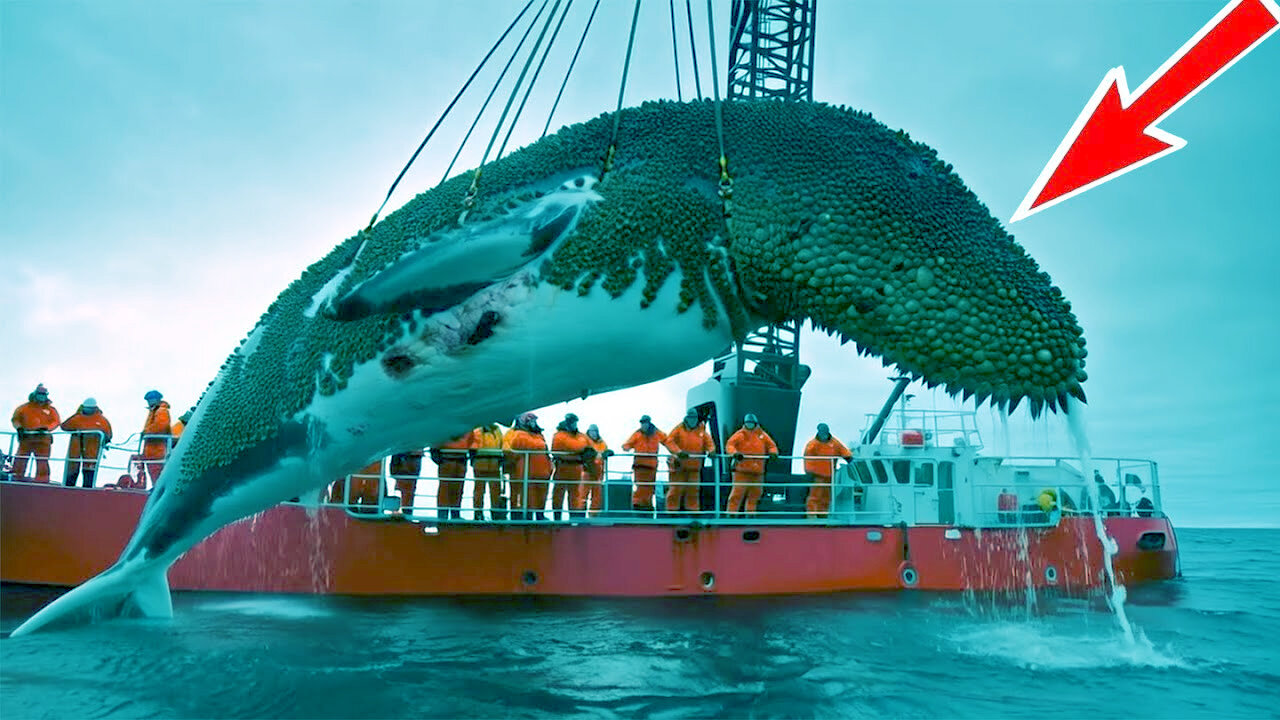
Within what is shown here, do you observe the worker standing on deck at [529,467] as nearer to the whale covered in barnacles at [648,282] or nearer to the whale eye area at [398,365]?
the whale covered in barnacles at [648,282]

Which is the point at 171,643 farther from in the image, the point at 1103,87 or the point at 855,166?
the point at 1103,87

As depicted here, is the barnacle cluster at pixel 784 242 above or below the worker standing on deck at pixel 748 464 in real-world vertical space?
above

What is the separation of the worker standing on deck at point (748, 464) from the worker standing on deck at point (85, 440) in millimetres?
9059

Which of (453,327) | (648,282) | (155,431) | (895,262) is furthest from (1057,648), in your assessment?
(155,431)

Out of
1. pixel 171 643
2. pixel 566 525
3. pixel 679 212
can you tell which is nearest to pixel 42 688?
pixel 171 643

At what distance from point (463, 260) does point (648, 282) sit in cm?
105

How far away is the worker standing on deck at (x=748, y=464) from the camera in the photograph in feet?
41.1

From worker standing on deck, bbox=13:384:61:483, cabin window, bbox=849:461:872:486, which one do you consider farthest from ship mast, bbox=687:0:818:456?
worker standing on deck, bbox=13:384:61:483

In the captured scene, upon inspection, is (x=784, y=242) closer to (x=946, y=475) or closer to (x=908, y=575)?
(x=908, y=575)

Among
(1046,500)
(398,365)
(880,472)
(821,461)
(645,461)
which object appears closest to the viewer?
(398,365)

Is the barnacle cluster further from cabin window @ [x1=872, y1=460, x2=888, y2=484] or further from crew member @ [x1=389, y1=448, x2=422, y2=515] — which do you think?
cabin window @ [x1=872, y1=460, x2=888, y2=484]

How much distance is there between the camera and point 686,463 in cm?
1244

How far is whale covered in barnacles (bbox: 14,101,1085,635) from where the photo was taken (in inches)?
161

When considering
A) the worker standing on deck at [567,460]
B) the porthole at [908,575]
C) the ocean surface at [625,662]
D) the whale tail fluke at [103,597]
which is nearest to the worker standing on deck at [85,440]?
the ocean surface at [625,662]
